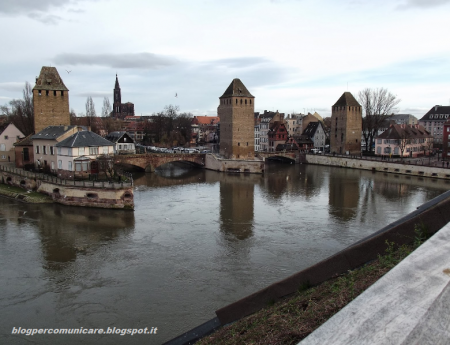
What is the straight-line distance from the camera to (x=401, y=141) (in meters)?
41.8

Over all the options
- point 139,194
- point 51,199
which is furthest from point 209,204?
point 51,199

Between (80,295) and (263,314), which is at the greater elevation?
(263,314)

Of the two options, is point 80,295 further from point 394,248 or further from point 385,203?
point 385,203

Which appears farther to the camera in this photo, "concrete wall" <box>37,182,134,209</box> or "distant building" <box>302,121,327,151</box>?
"distant building" <box>302,121,327,151</box>

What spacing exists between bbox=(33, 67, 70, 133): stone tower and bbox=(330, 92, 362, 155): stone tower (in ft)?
101

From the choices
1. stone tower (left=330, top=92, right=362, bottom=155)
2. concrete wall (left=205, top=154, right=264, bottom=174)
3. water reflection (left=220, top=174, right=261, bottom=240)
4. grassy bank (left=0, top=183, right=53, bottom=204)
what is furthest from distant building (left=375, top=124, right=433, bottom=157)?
grassy bank (left=0, top=183, right=53, bottom=204)

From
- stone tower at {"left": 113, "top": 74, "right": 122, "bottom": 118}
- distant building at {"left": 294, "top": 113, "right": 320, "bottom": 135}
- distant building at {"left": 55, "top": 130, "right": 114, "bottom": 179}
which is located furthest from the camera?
stone tower at {"left": 113, "top": 74, "right": 122, "bottom": 118}

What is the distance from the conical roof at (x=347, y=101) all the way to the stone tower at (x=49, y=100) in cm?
3083

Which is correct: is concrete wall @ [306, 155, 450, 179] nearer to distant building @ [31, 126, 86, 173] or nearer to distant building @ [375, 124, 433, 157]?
distant building @ [375, 124, 433, 157]

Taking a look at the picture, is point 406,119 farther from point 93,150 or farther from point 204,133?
point 93,150

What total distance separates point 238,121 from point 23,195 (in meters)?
21.5

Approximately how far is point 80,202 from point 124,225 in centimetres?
458

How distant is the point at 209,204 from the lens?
71.7ft

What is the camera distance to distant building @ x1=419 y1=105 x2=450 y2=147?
194 ft
